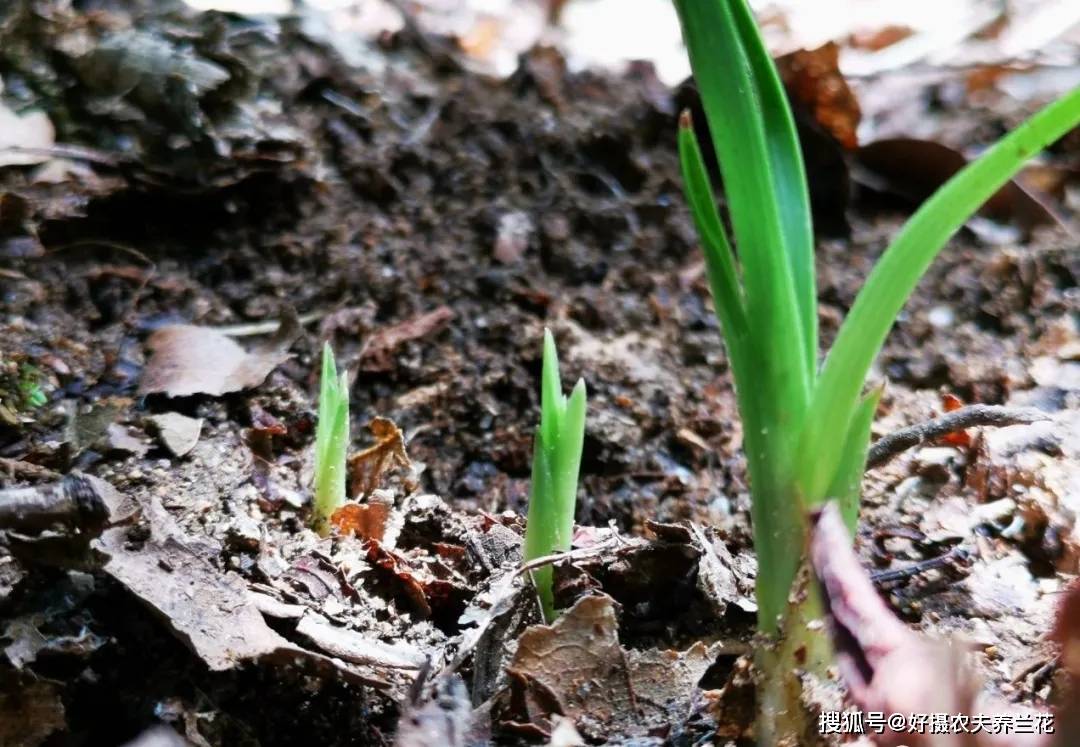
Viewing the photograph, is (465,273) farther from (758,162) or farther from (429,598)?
(758,162)

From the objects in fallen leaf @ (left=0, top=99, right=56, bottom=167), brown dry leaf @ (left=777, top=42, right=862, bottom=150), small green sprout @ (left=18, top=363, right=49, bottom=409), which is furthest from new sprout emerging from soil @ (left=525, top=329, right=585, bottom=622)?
brown dry leaf @ (left=777, top=42, right=862, bottom=150)

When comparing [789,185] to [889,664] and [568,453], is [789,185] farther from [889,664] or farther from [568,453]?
[889,664]

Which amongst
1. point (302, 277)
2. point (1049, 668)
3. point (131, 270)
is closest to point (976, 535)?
point (1049, 668)

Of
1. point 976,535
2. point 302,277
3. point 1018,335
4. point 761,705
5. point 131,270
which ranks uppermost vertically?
point 1018,335

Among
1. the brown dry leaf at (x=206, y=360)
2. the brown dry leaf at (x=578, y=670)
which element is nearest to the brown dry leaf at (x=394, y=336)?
the brown dry leaf at (x=206, y=360)

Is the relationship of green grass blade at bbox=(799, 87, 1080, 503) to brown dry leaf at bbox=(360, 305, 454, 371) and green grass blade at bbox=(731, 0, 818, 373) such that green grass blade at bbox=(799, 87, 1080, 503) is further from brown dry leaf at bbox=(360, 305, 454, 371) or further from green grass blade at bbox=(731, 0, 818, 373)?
brown dry leaf at bbox=(360, 305, 454, 371)

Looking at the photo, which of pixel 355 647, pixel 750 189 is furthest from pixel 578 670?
pixel 750 189
